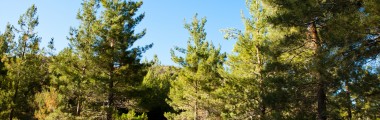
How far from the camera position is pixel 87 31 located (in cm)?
1684

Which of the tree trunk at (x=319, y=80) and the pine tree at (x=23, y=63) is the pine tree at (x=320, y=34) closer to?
the tree trunk at (x=319, y=80)

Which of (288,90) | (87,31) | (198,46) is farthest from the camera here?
(198,46)

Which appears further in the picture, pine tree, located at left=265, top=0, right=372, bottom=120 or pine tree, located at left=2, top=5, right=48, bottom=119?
pine tree, located at left=2, top=5, right=48, bottom=119

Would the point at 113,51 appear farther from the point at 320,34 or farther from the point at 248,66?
the point at 320,34

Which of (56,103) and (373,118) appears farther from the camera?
(56,103)

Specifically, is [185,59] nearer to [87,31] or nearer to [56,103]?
[87,31]

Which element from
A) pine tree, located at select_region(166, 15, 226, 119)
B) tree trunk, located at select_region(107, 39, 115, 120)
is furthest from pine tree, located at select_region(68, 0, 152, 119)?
pine tree, located at select_region(166, 15, 226, 119)

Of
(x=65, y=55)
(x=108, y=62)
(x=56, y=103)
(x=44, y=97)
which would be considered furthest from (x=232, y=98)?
→ (x=44, y=97)

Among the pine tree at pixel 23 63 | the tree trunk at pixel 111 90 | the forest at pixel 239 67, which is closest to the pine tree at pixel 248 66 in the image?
the forest at pixel 239 67

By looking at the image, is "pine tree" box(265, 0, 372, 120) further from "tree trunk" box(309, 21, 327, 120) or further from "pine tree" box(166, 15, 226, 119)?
"pine tree" box(166, 15, 226, 119)

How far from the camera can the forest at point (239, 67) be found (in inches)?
346

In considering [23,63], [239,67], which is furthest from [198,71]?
[23,63]

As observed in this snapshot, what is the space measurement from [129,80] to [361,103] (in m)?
10.7

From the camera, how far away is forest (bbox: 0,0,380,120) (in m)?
8.78
